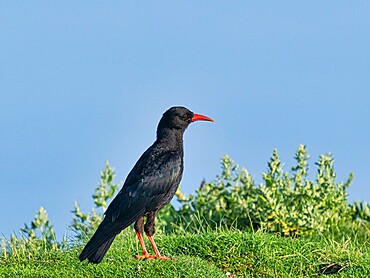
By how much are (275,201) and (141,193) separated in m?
2.98

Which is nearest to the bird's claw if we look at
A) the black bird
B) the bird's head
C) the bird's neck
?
the black bird

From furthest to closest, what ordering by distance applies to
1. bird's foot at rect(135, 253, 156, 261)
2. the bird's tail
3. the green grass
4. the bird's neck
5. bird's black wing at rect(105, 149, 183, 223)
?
the bird's neck < bird's foot at rect(135, 253, 156, 261) < the green grass < bird's black wing at rect(105, 149, 183, 223) < the bird's tail

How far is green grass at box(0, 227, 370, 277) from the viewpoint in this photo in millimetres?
6957

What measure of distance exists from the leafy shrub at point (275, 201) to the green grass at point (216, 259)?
112 centimetres

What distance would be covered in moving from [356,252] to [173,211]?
3283 mm

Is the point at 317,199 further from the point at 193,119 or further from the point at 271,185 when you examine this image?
the point at 193,119

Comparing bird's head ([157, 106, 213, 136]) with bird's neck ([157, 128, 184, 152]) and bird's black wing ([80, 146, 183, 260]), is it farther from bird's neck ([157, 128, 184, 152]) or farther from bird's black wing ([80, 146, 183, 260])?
bird's black wing ([80, 146, 183, 260])

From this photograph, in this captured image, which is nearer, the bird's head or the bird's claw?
the bird's claw

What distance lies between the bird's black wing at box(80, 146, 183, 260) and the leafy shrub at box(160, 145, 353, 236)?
2.18 metres

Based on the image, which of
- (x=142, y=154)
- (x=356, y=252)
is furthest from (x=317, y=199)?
(x=142, y=154)

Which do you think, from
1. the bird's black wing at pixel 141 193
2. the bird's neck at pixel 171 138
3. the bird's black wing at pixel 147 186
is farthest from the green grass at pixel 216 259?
the bird's neck at pixel 171 138

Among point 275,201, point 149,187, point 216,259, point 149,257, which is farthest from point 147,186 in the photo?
point 275,201

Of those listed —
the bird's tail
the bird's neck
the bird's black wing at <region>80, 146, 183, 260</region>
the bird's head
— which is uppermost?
the bird's head

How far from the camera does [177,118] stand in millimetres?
7293
